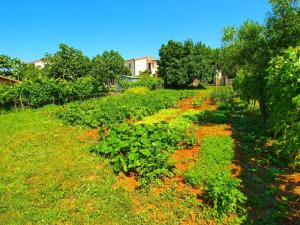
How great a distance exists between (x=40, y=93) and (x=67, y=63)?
19.2 m

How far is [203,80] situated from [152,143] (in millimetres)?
37919

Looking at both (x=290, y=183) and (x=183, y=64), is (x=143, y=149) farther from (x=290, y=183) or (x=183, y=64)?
(x=183, y=64)

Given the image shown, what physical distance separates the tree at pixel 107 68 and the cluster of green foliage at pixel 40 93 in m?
9.75

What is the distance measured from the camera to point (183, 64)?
4462cm

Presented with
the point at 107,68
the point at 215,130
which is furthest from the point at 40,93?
the point at 107,68

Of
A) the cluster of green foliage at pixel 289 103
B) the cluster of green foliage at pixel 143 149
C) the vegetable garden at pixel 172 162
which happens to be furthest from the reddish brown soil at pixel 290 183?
the cluster of green foliage at pixel 143 149

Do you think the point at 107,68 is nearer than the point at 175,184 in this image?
No

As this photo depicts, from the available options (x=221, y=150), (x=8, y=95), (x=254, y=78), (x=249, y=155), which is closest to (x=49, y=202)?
(x=221, y=150)

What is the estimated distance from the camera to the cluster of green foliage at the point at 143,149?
7867mm

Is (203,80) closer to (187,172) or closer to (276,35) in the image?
(276,35)

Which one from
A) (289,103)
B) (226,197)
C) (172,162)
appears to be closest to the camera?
(226,197)

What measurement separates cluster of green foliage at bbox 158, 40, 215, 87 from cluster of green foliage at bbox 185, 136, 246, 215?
110ft

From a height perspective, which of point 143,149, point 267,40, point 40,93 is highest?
point 267,40

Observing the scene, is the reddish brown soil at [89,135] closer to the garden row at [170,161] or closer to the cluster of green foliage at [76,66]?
the garden row at [170,161]
